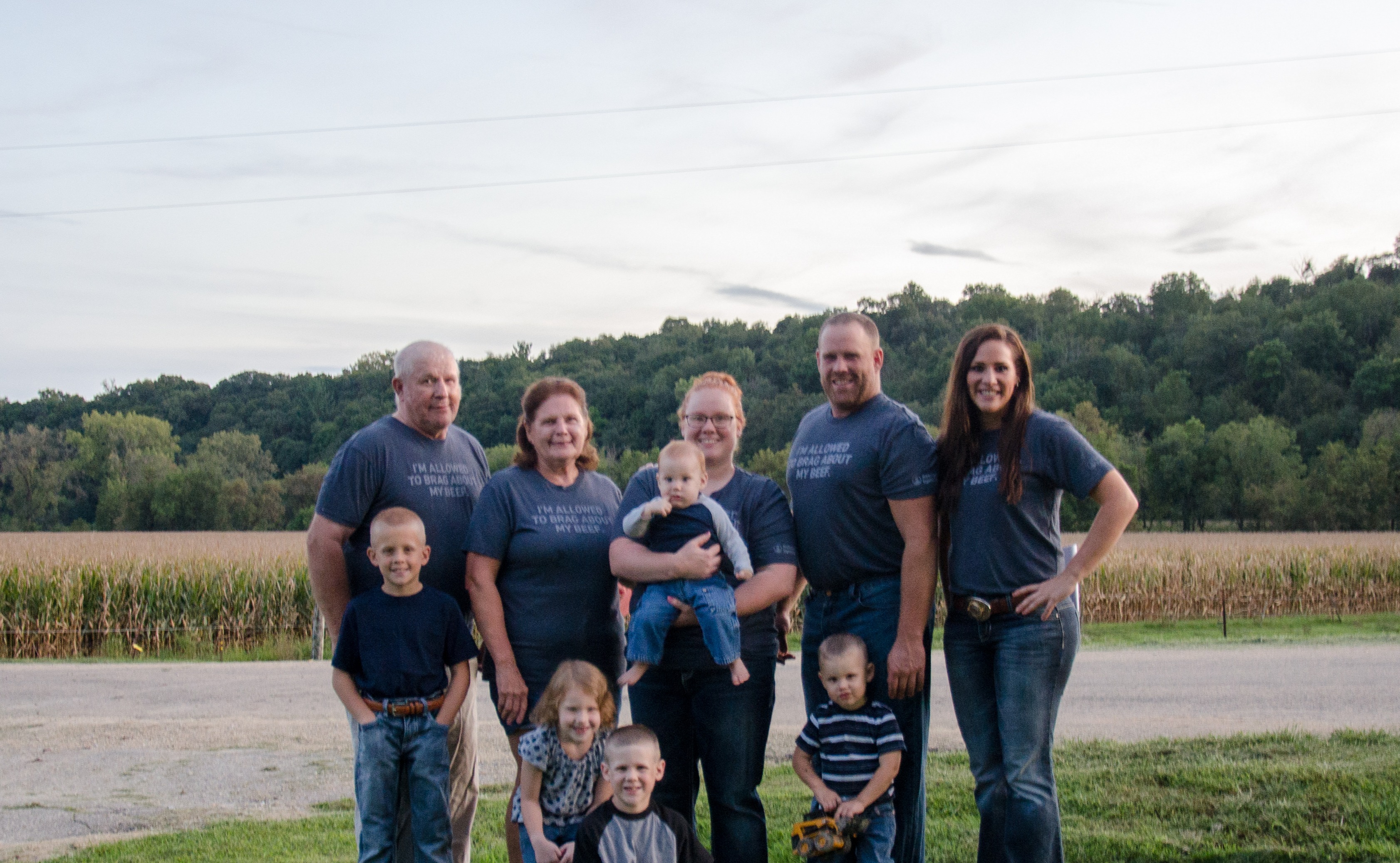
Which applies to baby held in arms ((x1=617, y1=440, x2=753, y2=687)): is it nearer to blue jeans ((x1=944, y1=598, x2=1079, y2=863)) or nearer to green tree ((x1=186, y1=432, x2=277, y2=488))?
blue jeans ((x1=944, y1=598, x2=1079, y2=863))

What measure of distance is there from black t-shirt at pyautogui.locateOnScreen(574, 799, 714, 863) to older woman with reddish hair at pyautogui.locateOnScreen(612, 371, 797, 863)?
0.77 feet

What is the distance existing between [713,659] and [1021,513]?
1.21 meters

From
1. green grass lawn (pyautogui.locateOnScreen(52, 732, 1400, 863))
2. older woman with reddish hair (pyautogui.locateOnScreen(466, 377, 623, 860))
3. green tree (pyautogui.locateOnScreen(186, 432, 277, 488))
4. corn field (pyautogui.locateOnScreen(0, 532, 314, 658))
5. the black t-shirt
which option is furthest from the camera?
green tree (pyautogui.locateOnScreen(186, 432, 277, 488))

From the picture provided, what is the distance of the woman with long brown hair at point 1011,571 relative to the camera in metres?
3.89

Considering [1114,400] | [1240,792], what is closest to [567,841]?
[1240,792]

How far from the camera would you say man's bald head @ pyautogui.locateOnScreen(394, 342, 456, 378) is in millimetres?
4434

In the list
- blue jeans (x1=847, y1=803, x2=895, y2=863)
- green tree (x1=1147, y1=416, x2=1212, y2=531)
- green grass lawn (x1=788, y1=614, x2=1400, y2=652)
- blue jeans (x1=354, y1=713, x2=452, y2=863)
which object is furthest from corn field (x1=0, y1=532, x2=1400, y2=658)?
green tree (x1=1147, y1=416, x2=1212, y2=531)

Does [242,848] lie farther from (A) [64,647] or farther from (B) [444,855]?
(A) [64,647]

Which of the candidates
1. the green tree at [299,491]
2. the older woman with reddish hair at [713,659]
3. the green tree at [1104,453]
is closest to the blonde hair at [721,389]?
the older woman with reddish hair at [713,659]

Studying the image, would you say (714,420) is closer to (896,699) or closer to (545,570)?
(545,570)

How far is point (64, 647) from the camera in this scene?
16.7 m

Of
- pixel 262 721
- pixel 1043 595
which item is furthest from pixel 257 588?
pixel 1043 595

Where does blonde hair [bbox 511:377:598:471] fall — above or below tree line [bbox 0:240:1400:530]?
below

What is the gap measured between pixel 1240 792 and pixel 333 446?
193 ft
